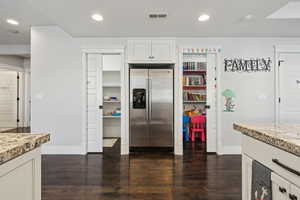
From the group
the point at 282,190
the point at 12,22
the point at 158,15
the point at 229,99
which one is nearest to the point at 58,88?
the point at 12,22

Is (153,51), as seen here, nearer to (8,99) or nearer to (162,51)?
(162,51)

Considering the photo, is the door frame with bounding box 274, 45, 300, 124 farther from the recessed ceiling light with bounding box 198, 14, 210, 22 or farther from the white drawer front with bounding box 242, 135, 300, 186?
the white drawer front with bounding box 242, 135, 300, 186

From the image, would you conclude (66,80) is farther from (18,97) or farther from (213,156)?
(18,97)

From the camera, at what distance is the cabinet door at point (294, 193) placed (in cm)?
85

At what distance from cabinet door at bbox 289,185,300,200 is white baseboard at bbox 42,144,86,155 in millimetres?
3529

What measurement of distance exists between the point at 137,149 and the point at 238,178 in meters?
2.01

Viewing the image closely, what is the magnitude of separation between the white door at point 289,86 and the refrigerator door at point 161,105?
232 cm

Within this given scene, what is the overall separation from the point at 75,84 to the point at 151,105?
1.66 m

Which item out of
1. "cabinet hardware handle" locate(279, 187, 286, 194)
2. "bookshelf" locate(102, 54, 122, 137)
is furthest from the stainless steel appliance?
"cabinet hardware handle" locate(279, 187, 286, 194)

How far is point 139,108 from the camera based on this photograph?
3.79 meters

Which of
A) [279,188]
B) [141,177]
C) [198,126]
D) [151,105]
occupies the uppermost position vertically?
[151,105]

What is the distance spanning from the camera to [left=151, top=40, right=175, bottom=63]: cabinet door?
368 centimetres

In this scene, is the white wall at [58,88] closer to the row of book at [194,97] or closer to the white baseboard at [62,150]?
the white baseboard at [62,150]

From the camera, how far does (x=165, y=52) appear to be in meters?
3.68
